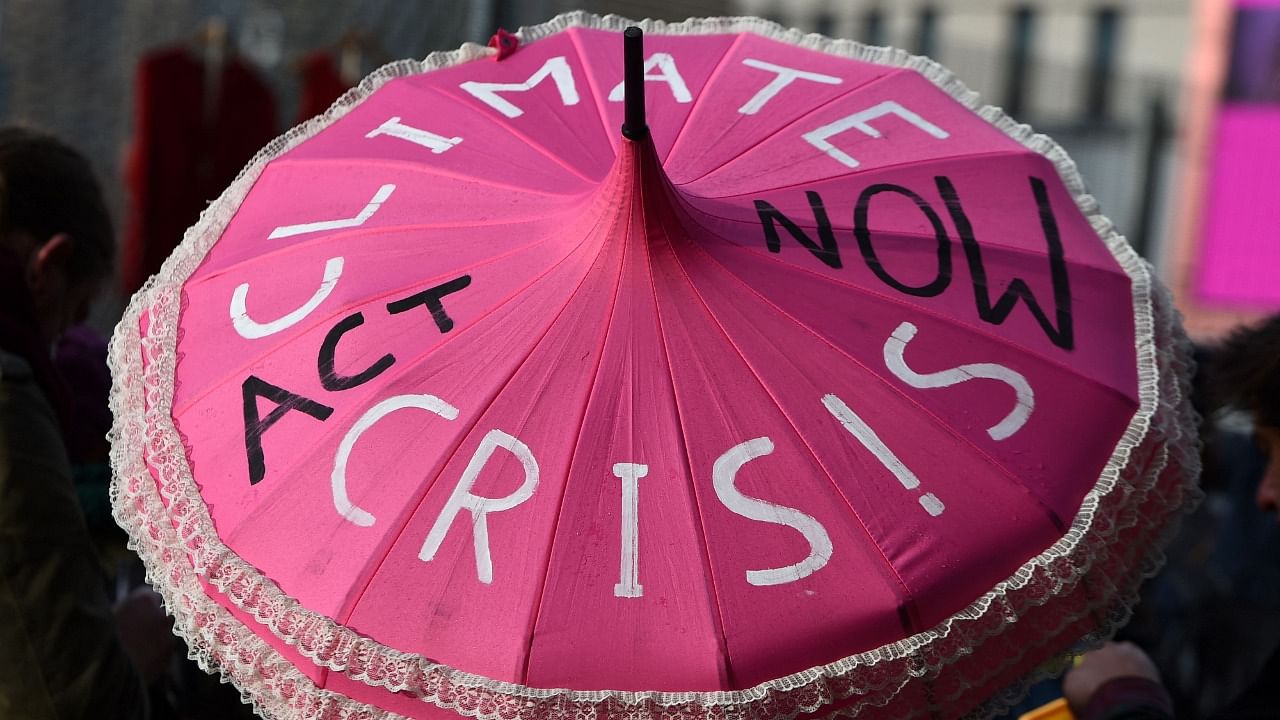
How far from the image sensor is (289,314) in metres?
1.98

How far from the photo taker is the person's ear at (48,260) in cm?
246

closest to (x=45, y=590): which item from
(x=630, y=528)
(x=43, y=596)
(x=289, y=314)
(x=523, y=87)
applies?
(x=43, y=596)

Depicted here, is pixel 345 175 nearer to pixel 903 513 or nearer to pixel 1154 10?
pixel 903 513

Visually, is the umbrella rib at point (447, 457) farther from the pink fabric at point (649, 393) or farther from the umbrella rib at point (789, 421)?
the umbrella rib at point (789, 421)

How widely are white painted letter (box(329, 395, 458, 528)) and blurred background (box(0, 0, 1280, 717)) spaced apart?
1.92 m

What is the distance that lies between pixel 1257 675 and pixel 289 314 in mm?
1824

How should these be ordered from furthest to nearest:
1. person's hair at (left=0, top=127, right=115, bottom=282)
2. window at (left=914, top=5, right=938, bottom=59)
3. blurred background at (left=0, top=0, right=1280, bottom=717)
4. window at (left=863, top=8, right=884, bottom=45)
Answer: window at (left=863, top=8, right=884, bottom=45) → window at (left=914, top=5, right=938, bottom=59) → blurred background at (left=0, top=0, right=1280, bottom=717) → person's hair at (left=0, top=127, right=115, bottom=282)

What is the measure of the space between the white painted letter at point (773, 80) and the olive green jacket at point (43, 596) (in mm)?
1228

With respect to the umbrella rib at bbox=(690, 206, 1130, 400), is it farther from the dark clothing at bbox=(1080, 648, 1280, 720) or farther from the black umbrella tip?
the dark clothing at bbox=(1080, 648, 1280, 720)

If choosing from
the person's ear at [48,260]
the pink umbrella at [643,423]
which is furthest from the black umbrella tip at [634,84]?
the person's ear at [48,260]

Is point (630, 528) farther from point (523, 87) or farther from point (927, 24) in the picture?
point (927, 24)

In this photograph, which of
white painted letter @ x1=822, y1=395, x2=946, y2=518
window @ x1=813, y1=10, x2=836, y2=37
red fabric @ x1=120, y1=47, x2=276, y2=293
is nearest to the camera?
white painted letter @ x1=822, y1=395, x2=946, y2=518

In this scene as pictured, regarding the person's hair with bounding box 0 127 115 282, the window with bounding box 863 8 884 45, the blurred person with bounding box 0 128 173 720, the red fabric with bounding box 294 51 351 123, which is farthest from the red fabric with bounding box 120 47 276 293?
the window with bounding box 863 8 884 45

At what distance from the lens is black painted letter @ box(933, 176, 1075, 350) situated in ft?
6.64
